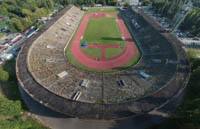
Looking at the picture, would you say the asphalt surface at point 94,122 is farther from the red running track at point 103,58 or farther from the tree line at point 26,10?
the tree line at point 26,10

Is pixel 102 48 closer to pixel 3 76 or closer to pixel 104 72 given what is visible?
pixel 104 72

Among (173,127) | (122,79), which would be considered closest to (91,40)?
(122,79)

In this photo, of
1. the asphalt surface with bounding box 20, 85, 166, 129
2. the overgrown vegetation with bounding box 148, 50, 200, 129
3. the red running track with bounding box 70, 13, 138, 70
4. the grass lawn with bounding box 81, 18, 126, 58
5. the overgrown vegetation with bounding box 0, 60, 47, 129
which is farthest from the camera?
the grass lawn with bounding box 81, 18, 126, 58

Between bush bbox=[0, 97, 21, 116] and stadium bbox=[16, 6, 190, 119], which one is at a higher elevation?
stadium bbox=[16, 6, 190, 119]

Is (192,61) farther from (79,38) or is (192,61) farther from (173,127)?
(79,38)

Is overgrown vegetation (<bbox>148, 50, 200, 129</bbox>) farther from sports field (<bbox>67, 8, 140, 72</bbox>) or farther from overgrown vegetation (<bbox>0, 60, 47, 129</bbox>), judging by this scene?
overgrown vegetation (<bbox>0, 60, 47, 129</bbox>)

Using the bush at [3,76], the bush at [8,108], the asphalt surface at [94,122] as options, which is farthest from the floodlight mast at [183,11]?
the bush at [3,76]

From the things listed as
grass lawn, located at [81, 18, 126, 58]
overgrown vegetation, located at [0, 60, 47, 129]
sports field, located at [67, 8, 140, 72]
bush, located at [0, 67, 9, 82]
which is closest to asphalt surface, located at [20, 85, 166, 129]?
overgrown vegetation, located at [0, 60, 47, 129]

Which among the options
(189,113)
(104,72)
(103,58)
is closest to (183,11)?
(103,58)
